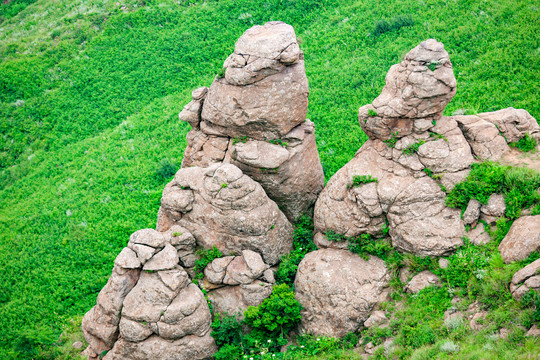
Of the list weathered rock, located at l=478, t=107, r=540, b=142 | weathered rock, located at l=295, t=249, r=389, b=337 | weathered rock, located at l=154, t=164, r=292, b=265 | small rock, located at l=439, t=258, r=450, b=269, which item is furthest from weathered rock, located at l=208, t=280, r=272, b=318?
weathered rock, located at l=478, t=107, r=540, b=142

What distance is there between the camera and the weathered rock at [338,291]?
17.8 metres

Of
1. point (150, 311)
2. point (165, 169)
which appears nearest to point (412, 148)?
point (150, 311)

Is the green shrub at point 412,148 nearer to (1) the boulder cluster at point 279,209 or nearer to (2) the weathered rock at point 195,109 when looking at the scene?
(1) the boulder cluster at point 279,209

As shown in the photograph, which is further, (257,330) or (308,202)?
(308,202)

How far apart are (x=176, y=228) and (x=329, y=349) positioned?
300 inches

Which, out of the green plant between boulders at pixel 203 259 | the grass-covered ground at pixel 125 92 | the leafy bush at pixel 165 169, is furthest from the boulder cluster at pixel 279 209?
the leafy bush at pixel 165 169

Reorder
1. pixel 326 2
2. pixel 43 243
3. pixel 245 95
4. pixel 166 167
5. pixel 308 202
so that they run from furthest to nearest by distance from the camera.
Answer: pixel 326 2 < pixel 166 167 < pixel 43 243 < pixel 308 202 < pixel 245 95

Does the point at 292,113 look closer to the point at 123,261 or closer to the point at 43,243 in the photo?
the point at 123,261

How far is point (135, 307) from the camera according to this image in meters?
17.3

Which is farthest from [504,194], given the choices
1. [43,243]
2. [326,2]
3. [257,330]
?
[326,2]

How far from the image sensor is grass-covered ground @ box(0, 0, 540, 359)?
2775cm

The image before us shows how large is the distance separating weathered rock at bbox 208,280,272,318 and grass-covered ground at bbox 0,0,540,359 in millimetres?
9458

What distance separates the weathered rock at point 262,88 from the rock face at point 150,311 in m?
5.71

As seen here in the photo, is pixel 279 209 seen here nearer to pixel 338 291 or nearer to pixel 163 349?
pixel 338 291
